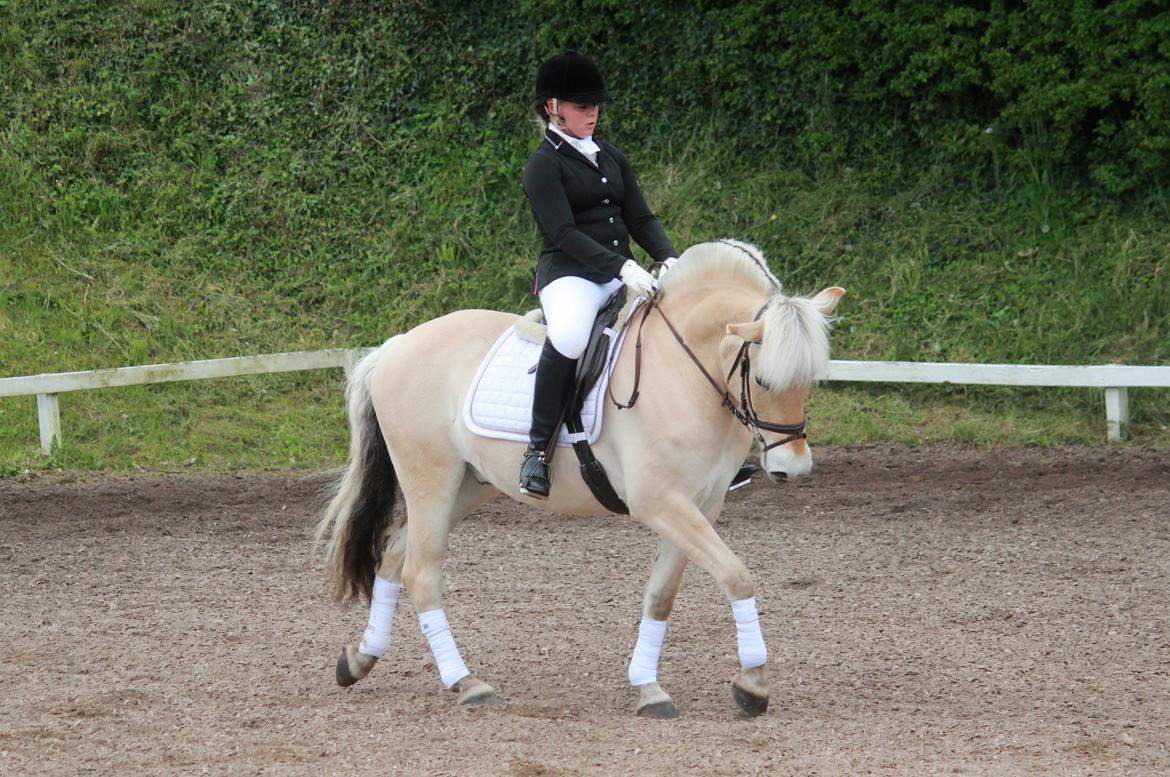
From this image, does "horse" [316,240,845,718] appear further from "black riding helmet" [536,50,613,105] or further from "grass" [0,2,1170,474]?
"grass" [0,2,1170,474]

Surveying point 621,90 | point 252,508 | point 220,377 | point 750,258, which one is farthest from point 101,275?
point 750,258

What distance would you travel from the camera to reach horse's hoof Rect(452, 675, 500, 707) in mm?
5684

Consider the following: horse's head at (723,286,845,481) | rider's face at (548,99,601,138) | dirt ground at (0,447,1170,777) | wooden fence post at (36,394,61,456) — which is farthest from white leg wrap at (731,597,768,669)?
wooden fence post at (36,394,61,456)

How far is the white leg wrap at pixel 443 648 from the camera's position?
5.84 meters

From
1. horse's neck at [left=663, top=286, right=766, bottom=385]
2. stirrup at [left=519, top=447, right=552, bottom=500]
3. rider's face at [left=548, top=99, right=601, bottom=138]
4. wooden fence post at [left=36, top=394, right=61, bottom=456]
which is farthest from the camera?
wooden fence post at [left=36, top=394, right=61, bottom=456]

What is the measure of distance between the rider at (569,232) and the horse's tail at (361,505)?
0.91 m

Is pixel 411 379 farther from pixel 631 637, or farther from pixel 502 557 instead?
pixel 502 557

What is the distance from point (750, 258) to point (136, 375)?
284 inches

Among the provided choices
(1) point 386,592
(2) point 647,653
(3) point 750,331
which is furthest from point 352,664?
(3) point 750,331

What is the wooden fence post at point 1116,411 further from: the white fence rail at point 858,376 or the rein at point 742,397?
the rein at point 742,397

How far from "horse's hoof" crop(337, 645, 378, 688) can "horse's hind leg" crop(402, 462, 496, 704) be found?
28 cm

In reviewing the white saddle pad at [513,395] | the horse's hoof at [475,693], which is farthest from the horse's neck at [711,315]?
the horse's hoof at [475,693]

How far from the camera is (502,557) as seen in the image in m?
8.39

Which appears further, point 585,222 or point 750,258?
point 585,222
